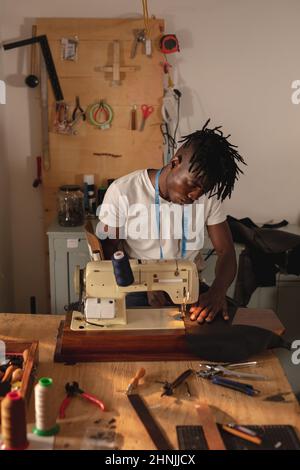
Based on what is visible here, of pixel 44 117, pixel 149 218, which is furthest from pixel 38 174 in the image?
pixel 149 218

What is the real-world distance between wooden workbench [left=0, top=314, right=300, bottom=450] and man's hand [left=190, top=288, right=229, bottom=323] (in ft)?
0.74

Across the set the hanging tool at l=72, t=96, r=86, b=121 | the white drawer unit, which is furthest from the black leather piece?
the hanging tool at l=72, t=96, r=86, b=121

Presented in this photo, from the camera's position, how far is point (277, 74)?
12.2 feet

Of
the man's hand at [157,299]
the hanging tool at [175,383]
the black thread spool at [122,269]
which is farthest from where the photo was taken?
the man's hand at [157,299]

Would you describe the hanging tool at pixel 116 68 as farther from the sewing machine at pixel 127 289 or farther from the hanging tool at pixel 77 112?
the sewing machine at pixel 127 289

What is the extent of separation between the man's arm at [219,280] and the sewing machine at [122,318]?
70mm

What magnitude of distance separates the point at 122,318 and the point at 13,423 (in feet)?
2.12

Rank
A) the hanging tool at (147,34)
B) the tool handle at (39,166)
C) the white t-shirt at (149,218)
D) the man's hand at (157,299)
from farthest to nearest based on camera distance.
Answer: the tool handle at (39,166)
the hanging tool at (147,34)
the white t-shirt at (149,218)
the man's hand at (157,299)

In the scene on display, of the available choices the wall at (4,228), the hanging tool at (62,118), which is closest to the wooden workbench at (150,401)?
the wall at (4,228)

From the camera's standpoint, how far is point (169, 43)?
3.58 meters

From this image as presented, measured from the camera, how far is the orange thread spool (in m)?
1.47

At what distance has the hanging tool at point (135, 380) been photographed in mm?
1774
